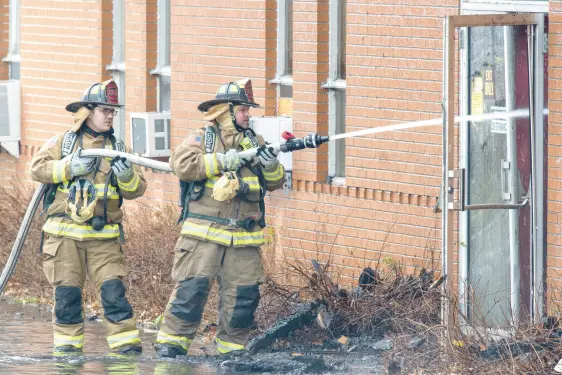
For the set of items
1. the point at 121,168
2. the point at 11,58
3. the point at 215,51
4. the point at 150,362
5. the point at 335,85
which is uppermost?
the point at 11,58

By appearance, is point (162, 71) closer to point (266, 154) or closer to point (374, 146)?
point (374, 146)

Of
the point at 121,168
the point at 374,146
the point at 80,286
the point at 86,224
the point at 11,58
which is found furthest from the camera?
the point at 11,58

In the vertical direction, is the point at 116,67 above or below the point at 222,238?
above

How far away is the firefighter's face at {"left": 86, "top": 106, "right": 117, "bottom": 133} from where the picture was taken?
10.7 m

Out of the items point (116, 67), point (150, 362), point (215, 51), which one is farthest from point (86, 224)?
point (116, 67)

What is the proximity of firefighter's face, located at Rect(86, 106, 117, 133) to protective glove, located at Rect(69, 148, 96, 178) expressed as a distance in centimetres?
32

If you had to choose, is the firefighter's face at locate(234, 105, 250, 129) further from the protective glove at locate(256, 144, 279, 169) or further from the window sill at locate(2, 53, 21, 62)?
the window sill at locate(2, 53, 21, 62)

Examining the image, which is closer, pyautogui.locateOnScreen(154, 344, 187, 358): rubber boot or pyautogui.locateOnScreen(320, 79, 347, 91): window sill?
pyautogui.locateOnScreen(154, 344, 187, 358): rubber boot

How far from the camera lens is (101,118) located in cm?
1071

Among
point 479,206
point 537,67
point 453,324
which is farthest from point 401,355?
point 537,67

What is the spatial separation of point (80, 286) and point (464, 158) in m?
2.87

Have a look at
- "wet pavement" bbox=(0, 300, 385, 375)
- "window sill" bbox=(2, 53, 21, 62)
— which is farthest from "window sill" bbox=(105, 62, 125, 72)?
"wet pavement" bbox=(0, 300, 385, 375)

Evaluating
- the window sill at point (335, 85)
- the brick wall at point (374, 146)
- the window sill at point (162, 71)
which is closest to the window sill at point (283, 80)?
the brick wall at point (374, 146)

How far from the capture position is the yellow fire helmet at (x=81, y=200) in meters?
10.4
